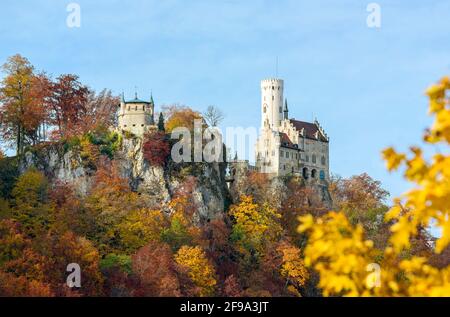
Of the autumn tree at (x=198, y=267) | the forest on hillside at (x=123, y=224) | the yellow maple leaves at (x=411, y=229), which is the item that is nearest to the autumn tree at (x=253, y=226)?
the forest on hillside at (x=123, y=224)

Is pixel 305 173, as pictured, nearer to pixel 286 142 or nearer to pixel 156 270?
pixel 286 142

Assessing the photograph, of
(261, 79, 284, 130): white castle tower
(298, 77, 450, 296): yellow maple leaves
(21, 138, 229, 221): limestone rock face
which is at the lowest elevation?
(298, 77, 450, 296): yellow maple leaves

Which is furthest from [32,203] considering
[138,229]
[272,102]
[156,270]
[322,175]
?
[272,102]

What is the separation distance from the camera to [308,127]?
106 m

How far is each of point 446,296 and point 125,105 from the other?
7120 centimetres

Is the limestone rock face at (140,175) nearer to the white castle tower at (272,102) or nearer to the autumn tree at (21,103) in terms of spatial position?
the autumn tree at (21,103)

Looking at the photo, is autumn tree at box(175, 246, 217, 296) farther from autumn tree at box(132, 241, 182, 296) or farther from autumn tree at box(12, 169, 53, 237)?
autumn tree at box(12, 169, 53, 237)

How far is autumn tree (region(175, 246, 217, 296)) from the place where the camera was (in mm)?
71438

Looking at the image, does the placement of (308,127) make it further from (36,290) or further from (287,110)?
(36,290)

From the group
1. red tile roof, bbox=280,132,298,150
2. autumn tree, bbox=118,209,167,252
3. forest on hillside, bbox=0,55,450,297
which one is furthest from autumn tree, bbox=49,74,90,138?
red tile roof, bbox=280,132,298,150

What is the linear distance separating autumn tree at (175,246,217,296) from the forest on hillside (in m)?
0.09

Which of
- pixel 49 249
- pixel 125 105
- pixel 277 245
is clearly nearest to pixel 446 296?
pixel 49 249

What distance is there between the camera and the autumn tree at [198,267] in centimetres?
7144
